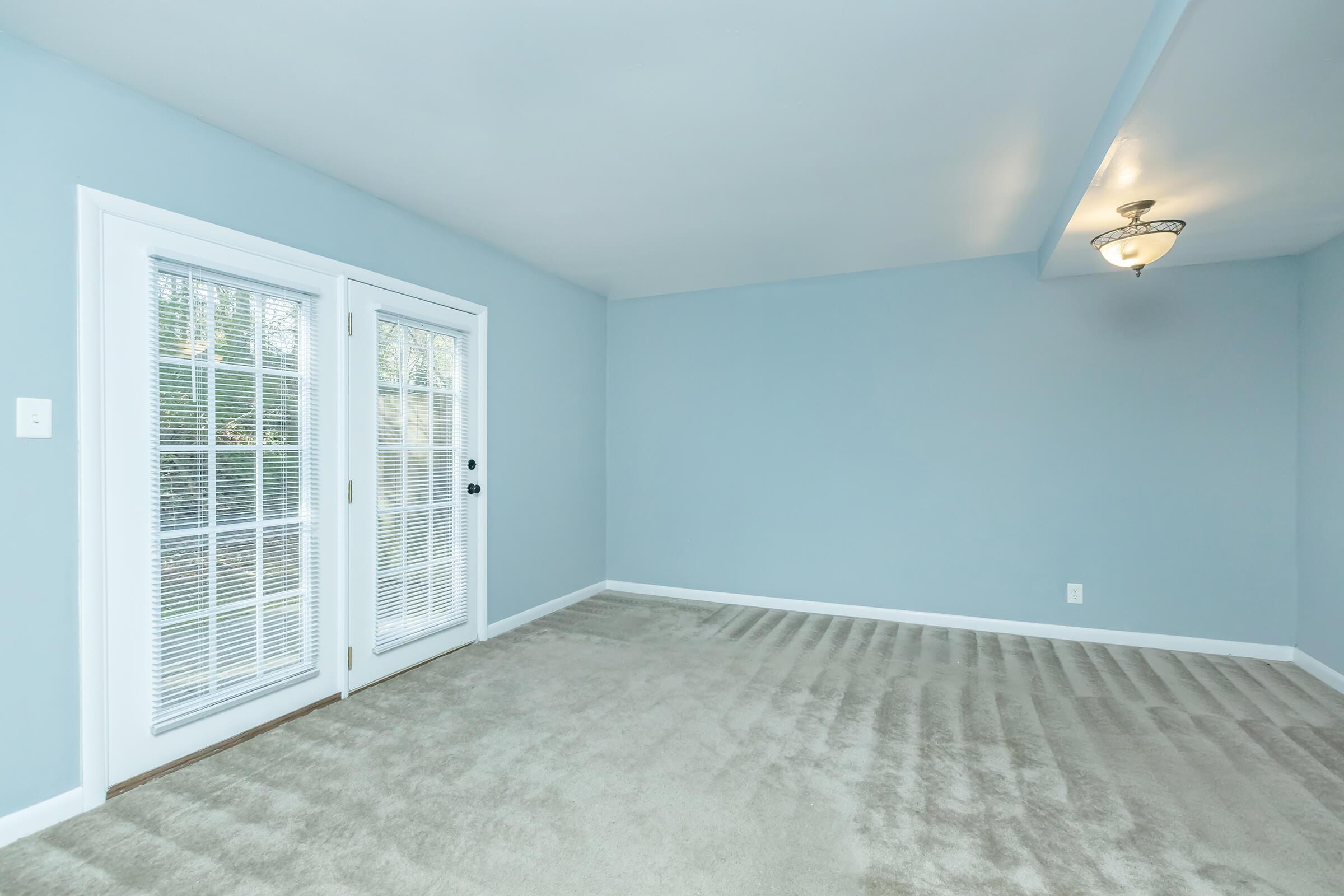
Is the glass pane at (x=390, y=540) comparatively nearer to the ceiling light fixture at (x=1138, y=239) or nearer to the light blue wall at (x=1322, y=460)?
the ceiling light fixture at (x=1138, y=239)

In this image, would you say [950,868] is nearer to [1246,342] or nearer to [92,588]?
[92,588]

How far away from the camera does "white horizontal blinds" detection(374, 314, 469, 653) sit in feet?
10.6

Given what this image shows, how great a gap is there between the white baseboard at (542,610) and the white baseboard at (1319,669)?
4529mm

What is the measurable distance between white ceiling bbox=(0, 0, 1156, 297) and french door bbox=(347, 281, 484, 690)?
2.31 ft

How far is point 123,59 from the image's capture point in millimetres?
2043

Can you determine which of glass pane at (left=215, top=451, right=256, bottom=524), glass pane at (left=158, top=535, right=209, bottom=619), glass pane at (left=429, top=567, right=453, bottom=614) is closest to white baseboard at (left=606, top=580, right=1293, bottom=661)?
glass pane at (left=429, top=567, right=453, bottom=614)

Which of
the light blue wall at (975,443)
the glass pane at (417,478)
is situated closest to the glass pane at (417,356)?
the glass pane at (417,478)

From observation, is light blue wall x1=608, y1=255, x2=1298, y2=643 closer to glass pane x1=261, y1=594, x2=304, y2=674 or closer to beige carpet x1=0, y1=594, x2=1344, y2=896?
beige carpet x1=0, y1=594, x2=1344, y2=896

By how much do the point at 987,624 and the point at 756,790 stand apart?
2689 mm

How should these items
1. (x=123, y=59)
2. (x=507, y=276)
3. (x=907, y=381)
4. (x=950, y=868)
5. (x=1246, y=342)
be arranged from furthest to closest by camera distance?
1. (x=907, y=381)
2. (x=507, y=276)
3. (x=1246, y=342)
4. (x=123, y=59)
5. (x=950, y=868)

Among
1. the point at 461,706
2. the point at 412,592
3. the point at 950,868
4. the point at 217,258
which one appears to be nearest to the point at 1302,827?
the point at 950,868

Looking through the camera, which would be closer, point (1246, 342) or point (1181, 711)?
point (1181, 711)

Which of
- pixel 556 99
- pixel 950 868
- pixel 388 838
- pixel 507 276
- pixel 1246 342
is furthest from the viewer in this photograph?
pixel 507 276

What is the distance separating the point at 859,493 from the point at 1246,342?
95.9 inches
